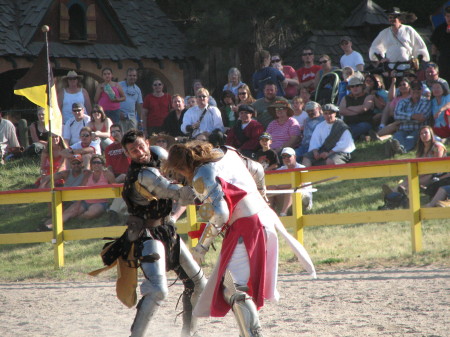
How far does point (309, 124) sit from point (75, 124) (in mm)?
3926

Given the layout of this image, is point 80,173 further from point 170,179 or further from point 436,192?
point 170,179

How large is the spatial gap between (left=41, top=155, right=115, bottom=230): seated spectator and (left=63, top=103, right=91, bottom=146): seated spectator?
4.44 ft

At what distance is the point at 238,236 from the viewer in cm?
526

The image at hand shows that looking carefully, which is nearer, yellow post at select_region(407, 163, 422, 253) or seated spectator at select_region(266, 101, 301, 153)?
yellow post at select_region(407, 163, 422, 253)

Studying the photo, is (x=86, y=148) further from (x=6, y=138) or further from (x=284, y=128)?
(x=6, y=138)

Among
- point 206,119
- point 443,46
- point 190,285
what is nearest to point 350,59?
point 443,46

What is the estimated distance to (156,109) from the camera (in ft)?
49.0

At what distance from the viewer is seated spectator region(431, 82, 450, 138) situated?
1195 cm

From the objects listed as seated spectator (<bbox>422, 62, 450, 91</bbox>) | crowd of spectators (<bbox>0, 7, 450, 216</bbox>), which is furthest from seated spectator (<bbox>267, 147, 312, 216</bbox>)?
seated spectator (<bbox>422, 62, 450, 91</bbox>)

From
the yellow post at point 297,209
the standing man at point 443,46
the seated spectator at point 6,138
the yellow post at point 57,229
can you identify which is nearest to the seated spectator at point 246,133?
the yellow post at point 297,209

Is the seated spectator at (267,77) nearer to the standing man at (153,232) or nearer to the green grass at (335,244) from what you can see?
the green grass at (335,244)

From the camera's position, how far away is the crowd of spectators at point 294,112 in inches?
473

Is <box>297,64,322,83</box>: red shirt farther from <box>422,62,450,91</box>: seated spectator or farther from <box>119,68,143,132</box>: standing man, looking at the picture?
<box>119,68,143,132</box>: standing man

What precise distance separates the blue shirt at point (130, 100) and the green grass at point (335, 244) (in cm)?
234
